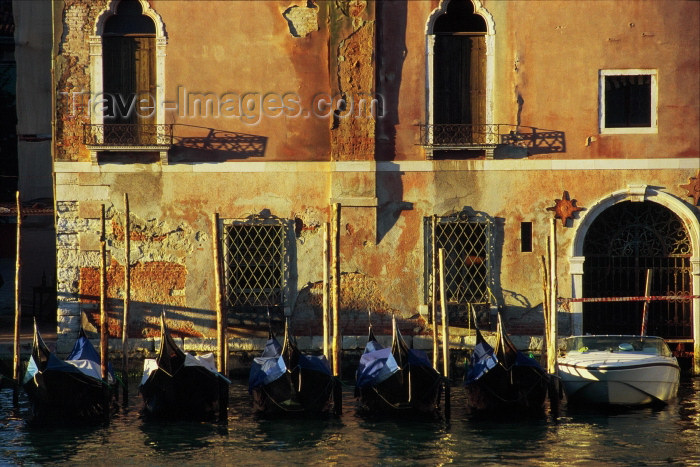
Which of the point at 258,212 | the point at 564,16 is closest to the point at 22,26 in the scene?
the point at 258,212

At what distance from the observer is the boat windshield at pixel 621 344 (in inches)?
490

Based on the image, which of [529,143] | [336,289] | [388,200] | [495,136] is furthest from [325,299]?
[529,143]

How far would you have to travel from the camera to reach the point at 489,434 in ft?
36.4

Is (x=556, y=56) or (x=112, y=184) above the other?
(x=556, y=56)

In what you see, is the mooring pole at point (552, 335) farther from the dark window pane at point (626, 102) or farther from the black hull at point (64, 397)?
the black hull at point (64, 397)

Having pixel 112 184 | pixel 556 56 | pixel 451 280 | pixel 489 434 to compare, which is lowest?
pixel 489 434

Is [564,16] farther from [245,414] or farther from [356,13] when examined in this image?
[245,414]

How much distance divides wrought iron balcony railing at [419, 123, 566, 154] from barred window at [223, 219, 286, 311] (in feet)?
6.56

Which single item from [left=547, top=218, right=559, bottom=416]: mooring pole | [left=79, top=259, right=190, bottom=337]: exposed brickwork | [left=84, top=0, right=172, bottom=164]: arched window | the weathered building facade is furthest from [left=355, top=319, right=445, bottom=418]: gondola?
[left=84, top=0, right=172, bottom=164]: arched window

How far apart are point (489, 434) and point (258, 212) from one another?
4090 mm

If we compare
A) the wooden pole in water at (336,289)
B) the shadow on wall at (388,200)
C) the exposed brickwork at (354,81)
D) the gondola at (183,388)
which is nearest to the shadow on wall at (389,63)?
the exposed brickwork at (354,81)

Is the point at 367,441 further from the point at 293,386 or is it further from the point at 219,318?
the point at 219,318

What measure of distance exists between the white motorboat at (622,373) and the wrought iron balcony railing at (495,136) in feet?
8.16

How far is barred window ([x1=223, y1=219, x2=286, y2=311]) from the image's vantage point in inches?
541
